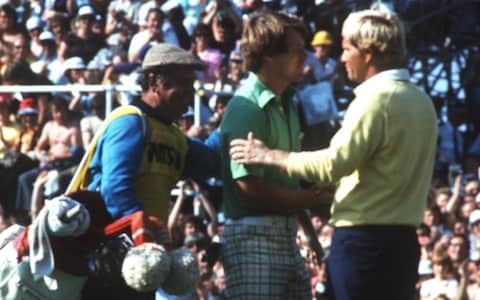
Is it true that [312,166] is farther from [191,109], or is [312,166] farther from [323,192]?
[191,109]

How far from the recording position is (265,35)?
21.7 ft

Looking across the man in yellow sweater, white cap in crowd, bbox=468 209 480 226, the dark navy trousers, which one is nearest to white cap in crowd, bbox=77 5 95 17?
white cap in crowd, bbox=468 209 480 226

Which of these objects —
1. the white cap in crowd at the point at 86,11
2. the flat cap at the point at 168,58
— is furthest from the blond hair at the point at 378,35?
the white cap in crowd at the point at 86,11

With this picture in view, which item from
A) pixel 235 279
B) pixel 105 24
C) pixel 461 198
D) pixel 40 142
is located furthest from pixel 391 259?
pixel 105 24

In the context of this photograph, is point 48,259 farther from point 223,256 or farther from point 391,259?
point 391,259

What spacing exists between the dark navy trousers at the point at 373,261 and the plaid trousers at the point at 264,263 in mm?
565

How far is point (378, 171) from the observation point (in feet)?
20.0

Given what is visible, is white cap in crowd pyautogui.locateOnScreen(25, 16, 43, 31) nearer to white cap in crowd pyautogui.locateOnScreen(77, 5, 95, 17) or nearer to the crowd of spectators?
the crowd of spectators

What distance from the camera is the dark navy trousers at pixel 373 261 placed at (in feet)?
19.9

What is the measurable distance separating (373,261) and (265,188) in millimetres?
731

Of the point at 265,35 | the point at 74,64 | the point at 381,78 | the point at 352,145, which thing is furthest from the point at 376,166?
the point at 74,64

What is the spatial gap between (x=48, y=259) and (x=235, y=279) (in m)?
0.91

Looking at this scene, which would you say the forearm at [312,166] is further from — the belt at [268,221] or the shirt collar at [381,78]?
the belt at [268,221]

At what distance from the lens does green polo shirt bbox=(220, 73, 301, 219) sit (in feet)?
21.6
